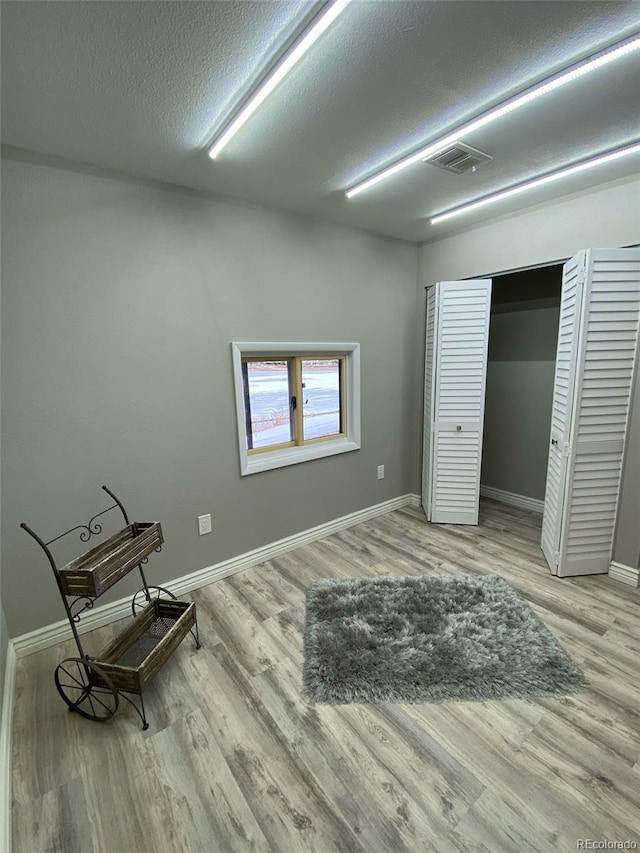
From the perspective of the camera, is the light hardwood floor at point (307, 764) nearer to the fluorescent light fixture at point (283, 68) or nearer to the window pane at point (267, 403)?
the window pane at point (267, 403)

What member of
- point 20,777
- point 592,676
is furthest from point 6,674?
point 592,676

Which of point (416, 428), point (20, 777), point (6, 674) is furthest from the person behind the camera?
point (416, 428)

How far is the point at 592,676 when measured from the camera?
67.4 inches

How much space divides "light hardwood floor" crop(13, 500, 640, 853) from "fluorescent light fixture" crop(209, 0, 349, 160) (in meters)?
2.51

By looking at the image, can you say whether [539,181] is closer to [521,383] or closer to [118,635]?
[521,383]

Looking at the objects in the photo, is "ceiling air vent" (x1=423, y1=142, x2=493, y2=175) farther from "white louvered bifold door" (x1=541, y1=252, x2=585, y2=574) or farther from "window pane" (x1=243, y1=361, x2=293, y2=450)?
"window pane" (x1=243, y1=361, x2=293, y2=450)

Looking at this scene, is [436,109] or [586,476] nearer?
[436,109]

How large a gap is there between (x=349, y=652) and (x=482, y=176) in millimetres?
2738

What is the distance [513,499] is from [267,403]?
274 centimetres

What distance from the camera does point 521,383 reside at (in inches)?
141

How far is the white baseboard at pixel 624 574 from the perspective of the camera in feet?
7.74

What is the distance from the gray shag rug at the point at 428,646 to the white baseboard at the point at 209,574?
0.57 meters

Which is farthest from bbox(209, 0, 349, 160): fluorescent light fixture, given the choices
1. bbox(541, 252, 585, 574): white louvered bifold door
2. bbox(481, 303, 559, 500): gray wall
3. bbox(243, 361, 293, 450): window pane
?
bbox(481, 303, 559, 500): gray wall

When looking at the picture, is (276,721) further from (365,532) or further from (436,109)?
(436,109)
